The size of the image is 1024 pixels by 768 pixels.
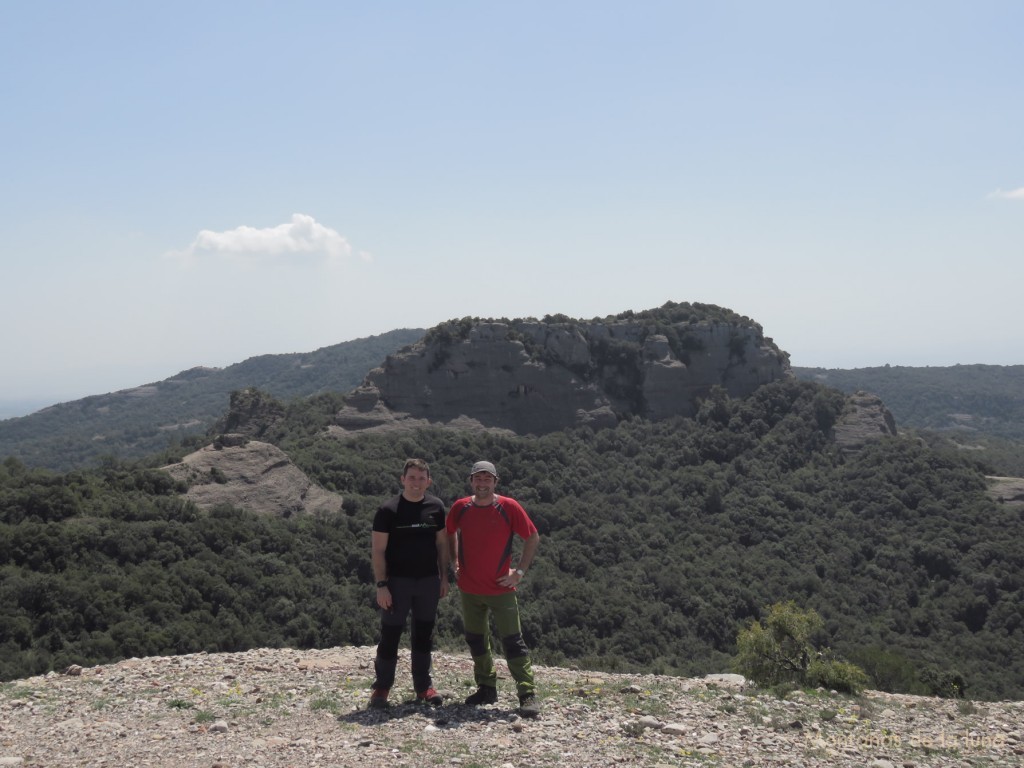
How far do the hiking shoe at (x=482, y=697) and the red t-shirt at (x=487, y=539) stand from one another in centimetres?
119

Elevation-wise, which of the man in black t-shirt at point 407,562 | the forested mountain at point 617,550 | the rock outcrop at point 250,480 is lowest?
the forested mountain at point 617,550

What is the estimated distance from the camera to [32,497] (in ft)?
90.8

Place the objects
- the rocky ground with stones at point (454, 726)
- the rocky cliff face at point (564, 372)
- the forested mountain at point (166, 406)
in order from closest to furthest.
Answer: the rocky ground with stones at point (454, 726)
the rocky cliff face at point (564, 372)
the forested mountain at point (166, 406)

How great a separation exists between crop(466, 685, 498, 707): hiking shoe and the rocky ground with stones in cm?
12

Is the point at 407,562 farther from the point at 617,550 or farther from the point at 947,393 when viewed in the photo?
the point at 947,393

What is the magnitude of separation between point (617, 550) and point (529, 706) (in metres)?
37.9

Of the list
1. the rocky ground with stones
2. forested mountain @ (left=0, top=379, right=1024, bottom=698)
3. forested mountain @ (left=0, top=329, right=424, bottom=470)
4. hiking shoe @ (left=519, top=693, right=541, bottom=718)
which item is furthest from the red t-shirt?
forested mountain @ (left=0, top=329, right=424, bottom=470)

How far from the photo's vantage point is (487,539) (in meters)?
8.41

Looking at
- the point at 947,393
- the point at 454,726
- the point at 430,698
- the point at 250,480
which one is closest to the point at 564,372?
the point at 250,480

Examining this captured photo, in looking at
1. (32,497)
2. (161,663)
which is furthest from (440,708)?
(32,497)

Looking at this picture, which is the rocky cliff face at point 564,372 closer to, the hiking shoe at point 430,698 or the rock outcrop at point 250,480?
the rock outcrop at point 250,480

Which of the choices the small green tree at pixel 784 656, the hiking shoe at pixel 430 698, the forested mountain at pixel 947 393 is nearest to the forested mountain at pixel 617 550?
the small green tree at pixel 784 656

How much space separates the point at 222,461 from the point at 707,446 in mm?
38064

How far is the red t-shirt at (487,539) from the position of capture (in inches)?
331
